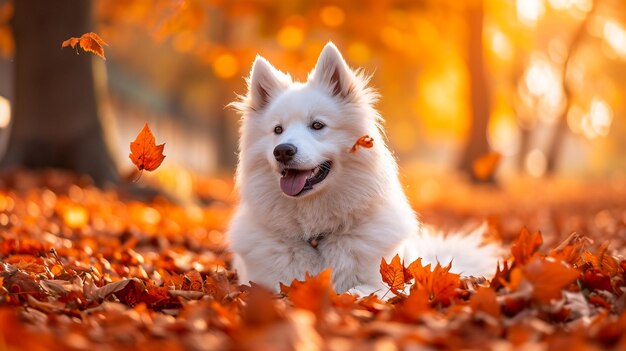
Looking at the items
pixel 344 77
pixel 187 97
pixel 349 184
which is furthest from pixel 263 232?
pixel 187 97

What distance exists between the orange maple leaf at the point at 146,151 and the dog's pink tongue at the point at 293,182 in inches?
29.5

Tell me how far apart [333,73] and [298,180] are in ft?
2.61

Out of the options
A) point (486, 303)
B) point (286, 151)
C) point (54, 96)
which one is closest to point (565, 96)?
point (54, 96)

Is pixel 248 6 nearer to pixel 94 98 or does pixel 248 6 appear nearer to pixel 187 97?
pixel 94 98

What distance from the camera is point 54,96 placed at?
30.4 feet

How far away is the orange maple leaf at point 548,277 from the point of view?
2934mm

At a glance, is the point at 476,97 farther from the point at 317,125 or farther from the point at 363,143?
the point at 363,143

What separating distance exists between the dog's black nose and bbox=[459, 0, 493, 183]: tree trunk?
14119 millimetres

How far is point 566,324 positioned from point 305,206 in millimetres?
1889

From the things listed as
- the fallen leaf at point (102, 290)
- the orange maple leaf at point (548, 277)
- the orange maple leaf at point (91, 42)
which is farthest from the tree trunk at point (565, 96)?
the fallen leaf at point (102, 290)

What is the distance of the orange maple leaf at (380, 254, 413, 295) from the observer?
3689mm

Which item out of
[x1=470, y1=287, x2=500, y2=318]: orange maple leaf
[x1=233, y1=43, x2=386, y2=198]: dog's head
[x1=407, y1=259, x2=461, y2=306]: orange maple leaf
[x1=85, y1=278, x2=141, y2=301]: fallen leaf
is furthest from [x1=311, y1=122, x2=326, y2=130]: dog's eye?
[x1=470, y1=287, x2=500, y2=318]: orange maple leaf

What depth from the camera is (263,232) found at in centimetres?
437

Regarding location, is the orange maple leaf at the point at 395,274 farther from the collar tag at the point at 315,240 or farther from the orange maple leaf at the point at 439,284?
the collar tag at the point at 315,240
